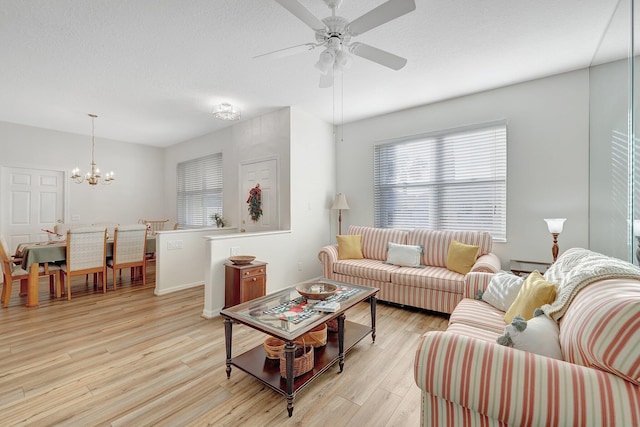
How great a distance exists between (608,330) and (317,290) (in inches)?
69.5

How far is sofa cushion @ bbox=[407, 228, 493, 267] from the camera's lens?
135 inches

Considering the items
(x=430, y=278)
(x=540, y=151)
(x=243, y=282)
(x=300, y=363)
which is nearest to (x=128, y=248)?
(x=243, y=282)

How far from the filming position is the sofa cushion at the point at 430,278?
306 cm

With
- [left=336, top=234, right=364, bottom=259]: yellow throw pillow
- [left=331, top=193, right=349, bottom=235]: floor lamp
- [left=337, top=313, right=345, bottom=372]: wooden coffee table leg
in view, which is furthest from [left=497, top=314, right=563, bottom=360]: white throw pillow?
[left=331, top=193, right=349, bottom=235]: floor lamp

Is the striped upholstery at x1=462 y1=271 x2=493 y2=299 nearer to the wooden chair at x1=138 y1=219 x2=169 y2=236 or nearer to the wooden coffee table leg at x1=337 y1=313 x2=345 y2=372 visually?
the wooden coffee table leg at x1=337 y1=313 x2=345 y2=372

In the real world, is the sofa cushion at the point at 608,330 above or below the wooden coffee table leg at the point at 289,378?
above

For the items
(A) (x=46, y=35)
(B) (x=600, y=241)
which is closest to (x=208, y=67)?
(A) (x=46, y=35)

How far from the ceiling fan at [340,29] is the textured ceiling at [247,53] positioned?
37 centimetres

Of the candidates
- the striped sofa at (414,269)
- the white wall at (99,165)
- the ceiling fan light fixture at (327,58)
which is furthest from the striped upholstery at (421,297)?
the white wall at (99,165)

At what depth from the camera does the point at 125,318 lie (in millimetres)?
3180

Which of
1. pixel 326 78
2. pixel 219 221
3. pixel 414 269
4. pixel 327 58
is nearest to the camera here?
pixel 327 58

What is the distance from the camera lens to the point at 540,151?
131 inches

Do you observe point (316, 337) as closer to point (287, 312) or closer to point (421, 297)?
point (287, 312)

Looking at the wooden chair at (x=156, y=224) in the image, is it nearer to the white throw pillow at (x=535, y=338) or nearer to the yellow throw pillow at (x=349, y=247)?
the yellow throw pillow at (x=349, y=247)
